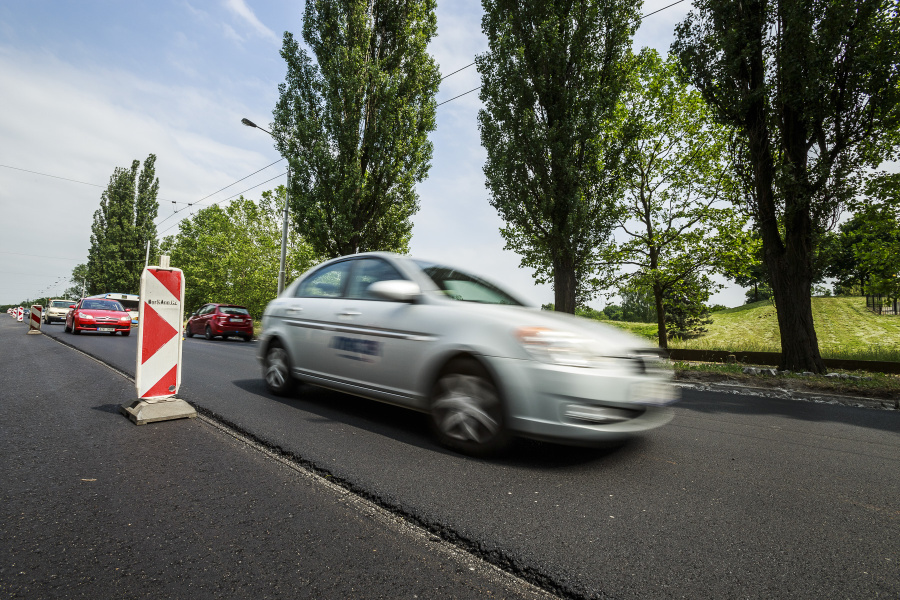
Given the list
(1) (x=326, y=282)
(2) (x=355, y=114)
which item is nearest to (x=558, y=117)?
(2) (x=355, y=114)

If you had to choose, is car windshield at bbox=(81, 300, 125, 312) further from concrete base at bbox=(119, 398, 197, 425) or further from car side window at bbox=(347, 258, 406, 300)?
car side window at bbox=(347, 258, 406, 300)

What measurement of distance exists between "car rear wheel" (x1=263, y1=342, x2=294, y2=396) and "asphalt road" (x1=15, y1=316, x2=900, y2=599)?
47 centimetres

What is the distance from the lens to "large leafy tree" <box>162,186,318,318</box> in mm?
32688

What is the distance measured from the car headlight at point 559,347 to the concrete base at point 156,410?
3332mm

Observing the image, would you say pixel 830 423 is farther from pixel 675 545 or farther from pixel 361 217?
pixel 361 217

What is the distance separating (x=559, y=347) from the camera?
3082mm

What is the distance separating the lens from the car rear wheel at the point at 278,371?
527cm

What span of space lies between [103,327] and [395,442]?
1807cm

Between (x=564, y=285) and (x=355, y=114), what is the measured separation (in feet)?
34.2

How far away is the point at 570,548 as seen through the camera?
204 centimetres

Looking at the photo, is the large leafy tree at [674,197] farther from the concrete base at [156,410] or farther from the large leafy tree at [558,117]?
the concrete base at [156,410]

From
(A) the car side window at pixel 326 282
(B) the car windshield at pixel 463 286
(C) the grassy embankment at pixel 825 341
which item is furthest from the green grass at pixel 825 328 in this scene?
(A) the car side window at pixel 326 282

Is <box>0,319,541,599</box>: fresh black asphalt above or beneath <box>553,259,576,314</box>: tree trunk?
beneath

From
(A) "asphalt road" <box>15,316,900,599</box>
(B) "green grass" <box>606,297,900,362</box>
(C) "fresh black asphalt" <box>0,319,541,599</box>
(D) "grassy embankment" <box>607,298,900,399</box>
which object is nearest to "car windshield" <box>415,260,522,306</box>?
(A) "asphalt road" <box>15,316,900,599</box>
